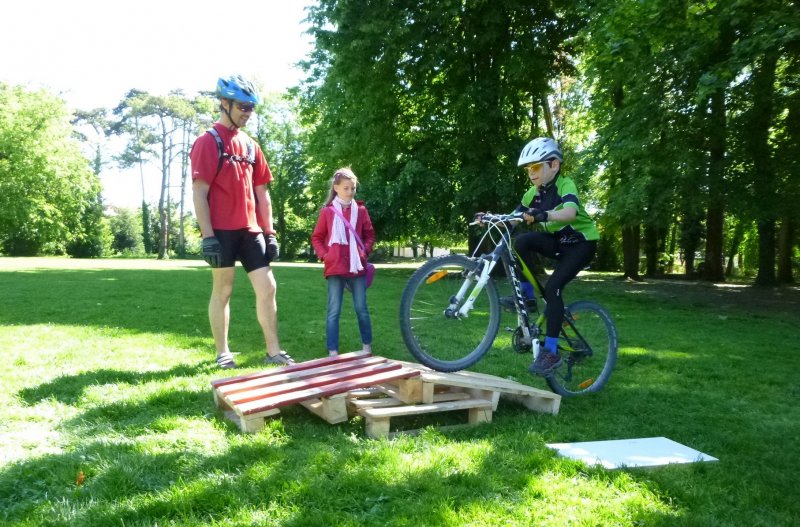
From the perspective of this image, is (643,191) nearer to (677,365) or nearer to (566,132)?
(677,365)

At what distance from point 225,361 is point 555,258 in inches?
131

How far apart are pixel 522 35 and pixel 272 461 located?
18.2m

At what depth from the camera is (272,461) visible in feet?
10.9

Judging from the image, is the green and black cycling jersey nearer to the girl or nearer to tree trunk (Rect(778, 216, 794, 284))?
the girl

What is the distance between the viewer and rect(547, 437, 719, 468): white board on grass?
3551mm

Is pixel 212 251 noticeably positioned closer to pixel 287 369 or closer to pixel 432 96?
pixel 287 369

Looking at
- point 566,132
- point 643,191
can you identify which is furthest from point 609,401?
point 566,132

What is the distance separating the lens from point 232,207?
5617mm

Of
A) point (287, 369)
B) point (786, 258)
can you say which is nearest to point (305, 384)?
point (287, 369)

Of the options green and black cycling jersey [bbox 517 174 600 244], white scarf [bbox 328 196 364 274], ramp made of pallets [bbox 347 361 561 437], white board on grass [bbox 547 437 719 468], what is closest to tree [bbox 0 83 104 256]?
white scarf [bbox 328 196 364 274]

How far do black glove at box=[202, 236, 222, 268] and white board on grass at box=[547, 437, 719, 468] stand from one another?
337 centimetres

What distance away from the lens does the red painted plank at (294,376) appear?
13.8 ft

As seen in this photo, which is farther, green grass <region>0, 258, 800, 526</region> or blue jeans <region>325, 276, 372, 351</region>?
blue jeans <region>325, 276, 372, 351</region>

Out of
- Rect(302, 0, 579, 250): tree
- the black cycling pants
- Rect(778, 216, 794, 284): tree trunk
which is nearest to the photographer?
the black cycling pants
